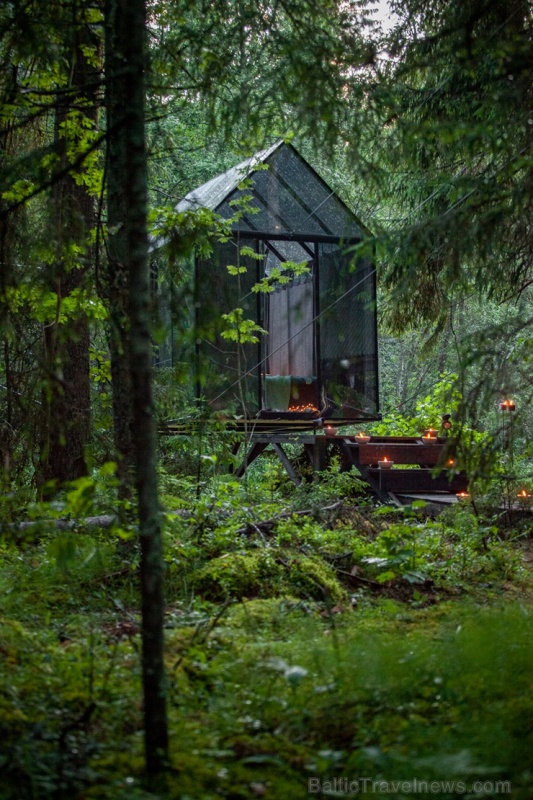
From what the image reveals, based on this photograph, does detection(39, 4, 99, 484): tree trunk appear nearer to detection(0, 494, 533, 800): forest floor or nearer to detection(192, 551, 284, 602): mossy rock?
detection(0, 494, 533, 800): forest floor

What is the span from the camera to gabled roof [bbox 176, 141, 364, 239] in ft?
35.4

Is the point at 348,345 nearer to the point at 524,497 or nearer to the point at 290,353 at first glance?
the point at 290,353

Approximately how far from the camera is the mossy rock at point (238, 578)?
16.0 ft

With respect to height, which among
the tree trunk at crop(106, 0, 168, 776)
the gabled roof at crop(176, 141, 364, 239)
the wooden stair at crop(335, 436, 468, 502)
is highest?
the gabled roof at crop(176, 141, 364, 239)

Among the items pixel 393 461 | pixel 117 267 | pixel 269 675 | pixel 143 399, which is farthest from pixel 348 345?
pixel 143 399

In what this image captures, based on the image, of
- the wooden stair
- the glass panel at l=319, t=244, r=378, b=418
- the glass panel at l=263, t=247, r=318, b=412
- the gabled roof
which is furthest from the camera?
the glass panel at l=263, t=247, r=318, b=412

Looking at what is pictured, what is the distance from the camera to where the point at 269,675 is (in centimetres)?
325

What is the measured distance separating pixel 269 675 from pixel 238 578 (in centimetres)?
176

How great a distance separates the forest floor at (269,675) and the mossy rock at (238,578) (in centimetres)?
1

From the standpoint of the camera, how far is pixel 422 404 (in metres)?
13.8

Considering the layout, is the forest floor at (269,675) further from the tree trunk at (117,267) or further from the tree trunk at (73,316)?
the tree trunk at (73,316)

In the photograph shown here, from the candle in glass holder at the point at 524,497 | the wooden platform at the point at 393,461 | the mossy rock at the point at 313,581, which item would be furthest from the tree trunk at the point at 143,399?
the wooden platform at the point at 393,461

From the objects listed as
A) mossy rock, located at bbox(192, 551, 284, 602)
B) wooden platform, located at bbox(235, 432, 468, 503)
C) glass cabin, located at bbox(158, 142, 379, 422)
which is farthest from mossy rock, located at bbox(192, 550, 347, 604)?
glass cabin, located at bbox(158, 142, 379, 422)

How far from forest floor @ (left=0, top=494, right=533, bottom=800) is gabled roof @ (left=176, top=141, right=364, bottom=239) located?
21.0 feet
